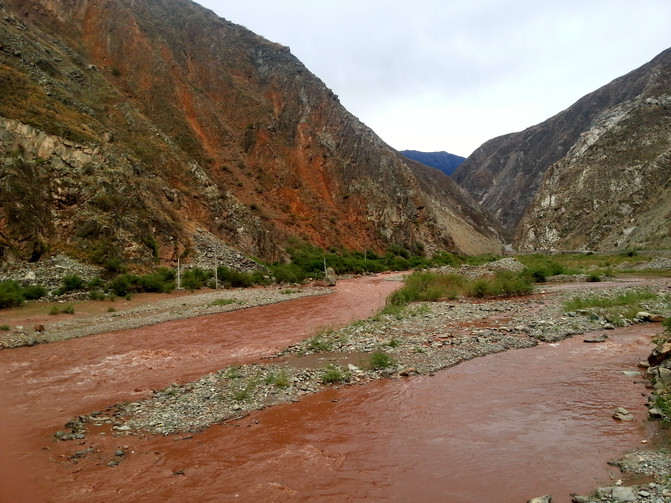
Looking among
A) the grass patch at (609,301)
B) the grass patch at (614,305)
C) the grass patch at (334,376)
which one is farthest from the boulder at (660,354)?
the grass patch at (609,301)

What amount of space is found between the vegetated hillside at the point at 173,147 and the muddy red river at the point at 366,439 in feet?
64.8

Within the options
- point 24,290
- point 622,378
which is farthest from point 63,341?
point 622,378

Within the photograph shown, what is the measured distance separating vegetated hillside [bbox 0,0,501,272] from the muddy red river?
19.7 metres

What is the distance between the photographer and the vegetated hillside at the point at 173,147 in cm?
2883

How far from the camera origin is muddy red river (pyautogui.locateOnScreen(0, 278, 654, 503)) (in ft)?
19.1

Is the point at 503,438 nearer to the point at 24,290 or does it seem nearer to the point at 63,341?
the point at 63,341

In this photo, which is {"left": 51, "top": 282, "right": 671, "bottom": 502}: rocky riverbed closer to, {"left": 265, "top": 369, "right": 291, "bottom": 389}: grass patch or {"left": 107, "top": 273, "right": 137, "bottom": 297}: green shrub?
{"left": 265, "top": 369, "right": 291, "bottom": 389}: grass patch

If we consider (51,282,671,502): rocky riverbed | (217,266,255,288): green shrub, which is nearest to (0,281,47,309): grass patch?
(217,266,255,288): green shrub

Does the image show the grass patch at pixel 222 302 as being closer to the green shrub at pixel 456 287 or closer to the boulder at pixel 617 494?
the green shrub at pixel 456 287

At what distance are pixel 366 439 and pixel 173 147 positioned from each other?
43.9 meters

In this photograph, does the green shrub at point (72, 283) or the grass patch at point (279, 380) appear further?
the green shrub at point (72, 283)

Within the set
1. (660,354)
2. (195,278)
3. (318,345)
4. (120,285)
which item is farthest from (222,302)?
(660,354)

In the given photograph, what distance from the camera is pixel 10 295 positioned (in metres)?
20.8

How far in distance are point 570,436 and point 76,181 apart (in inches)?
1267
